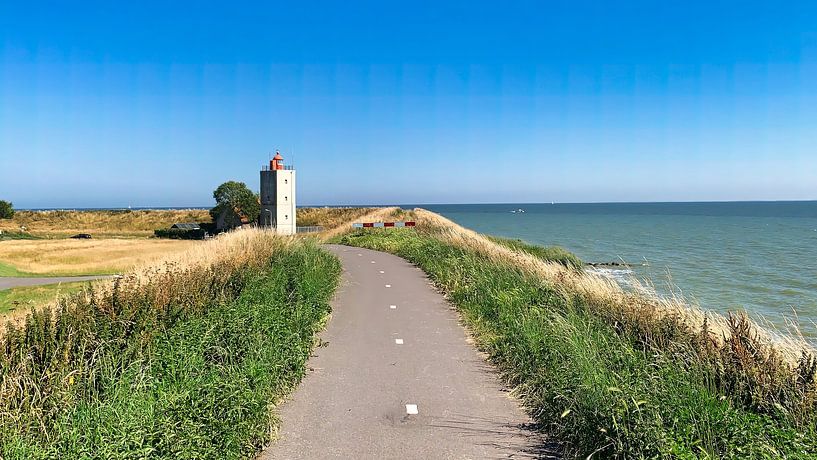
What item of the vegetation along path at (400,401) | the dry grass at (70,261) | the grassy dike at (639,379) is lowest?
the dry grass at (70,261)

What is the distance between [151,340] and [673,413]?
19.5 feet

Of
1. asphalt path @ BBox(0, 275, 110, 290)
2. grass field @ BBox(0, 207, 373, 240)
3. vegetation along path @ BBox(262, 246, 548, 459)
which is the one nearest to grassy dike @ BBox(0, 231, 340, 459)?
vegetation along path @ BBox(262, 246, 548, 459)

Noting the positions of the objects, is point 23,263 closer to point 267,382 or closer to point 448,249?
point 448,249

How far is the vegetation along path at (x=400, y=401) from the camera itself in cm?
488

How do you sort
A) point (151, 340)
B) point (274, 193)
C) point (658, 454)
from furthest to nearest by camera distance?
point (274, 193)
point (151, 340)
point (658, 454)

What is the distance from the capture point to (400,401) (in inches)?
237

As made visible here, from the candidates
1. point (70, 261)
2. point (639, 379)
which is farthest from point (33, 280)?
point (639, 379)

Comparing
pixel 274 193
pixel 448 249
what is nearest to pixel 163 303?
pixel 448 249

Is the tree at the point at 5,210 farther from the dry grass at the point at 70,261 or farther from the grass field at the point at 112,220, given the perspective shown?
the dry grass at the point at 70,261

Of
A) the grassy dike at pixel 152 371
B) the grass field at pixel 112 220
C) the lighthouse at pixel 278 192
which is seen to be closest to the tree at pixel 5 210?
the grass field at pixel 112 220

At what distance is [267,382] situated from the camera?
5734 millimetres

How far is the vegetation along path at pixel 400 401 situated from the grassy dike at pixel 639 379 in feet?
1.40

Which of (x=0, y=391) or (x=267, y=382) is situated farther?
(x=267, y=382)

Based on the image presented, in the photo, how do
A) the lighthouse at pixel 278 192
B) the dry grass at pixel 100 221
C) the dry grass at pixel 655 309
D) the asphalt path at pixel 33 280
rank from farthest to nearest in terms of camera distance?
the dry grass at pixel 100 221 < the lighthouse at pixel 278 192 < the asphalt path at pixel 33 280 < the dry grass at pixel 655 309
